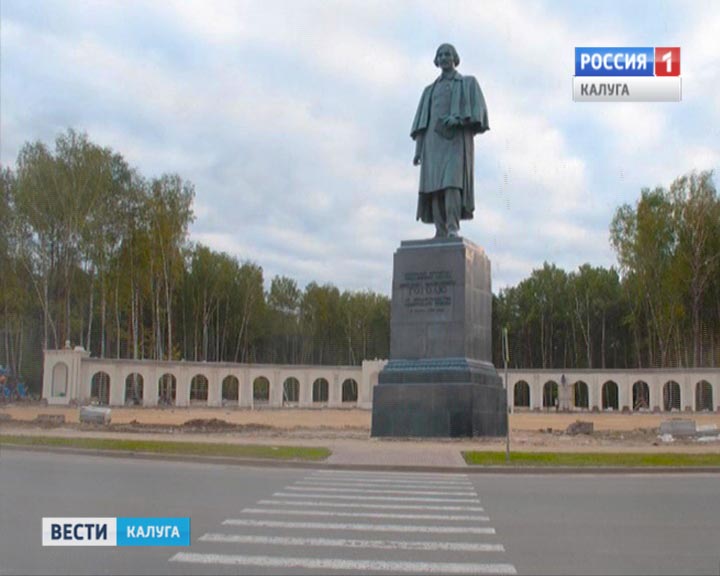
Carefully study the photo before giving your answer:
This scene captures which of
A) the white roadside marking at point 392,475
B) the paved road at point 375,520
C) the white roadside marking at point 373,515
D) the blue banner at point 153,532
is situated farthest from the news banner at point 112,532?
the white roadside marking at point 392,475

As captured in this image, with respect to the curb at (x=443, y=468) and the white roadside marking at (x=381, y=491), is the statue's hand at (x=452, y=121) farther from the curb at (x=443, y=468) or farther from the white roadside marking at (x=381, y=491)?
the white roadside marking at (x=381, y=491)

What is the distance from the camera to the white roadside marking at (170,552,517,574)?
6.68m

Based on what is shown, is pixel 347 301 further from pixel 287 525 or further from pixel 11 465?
pixel 287 525

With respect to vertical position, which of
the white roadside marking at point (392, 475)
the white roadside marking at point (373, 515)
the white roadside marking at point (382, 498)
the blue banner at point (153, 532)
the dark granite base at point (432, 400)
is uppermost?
the dark granite base at point (432, 400)

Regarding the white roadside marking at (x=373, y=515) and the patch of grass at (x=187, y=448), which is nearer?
the white roadside marking at (x=373, y=515)

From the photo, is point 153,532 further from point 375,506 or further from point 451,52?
point 451,52

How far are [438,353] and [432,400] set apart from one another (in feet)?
4.12

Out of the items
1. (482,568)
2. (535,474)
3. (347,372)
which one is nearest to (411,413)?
(535,474)

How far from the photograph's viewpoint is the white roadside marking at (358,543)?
7562 millimetres

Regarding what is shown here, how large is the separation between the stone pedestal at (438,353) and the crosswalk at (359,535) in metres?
8.90

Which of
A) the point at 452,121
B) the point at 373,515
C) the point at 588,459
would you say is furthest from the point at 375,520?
the point at 452,121

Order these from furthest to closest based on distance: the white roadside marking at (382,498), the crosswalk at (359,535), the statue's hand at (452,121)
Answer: the statue's hand at (452,121) < the white roadside marking at (382,498) < the crosswalk at (359,535)

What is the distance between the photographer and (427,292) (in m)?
22.0

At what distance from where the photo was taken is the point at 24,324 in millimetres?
58781
